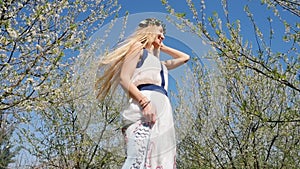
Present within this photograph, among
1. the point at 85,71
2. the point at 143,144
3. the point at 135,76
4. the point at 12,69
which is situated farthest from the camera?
the point at 85,71

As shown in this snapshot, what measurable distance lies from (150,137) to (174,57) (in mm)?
679

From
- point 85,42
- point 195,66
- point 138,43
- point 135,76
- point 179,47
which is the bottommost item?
point 135,76

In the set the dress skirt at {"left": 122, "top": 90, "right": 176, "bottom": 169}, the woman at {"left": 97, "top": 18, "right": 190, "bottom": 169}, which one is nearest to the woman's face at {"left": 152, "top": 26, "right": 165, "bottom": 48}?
the woman at {"left": 97, "top": 18, "right": 190, "bottom": 169}

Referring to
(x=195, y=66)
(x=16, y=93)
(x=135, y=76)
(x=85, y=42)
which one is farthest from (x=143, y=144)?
(x=195, y=66)

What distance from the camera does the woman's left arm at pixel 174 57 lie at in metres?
2.16

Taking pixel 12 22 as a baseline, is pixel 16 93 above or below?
below

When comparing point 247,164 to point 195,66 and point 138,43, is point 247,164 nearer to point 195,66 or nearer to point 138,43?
point 195,66

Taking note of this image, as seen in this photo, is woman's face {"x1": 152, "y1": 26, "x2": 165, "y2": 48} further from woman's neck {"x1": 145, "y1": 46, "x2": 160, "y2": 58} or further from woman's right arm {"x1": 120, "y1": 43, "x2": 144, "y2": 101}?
woman's right arm {"x1": 120, "y1": 43, "x2": 144, "y2": 101}

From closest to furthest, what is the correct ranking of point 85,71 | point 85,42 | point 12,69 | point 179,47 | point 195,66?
1. point 179,47
2. point 12,69
3. point 85,42
4. point 85,71
5. point 195,66

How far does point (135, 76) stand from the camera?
1890 mm

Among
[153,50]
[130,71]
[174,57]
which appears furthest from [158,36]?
[130,71]

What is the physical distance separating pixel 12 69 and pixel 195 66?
4326mm

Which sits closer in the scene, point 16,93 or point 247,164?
point 16,93

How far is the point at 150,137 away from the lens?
1728 mm
